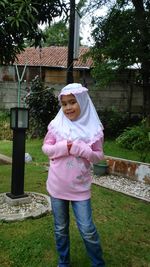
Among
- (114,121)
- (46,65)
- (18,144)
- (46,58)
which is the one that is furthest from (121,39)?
(46,58)

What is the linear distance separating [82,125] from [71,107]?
172mm

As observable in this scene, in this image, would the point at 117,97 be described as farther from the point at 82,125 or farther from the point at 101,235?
the point at 82,125

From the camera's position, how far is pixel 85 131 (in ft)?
10.5

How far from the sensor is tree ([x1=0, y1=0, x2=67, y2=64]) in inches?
154

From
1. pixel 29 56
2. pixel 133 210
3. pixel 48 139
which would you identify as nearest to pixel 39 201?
pixel 133 210

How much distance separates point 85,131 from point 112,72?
9.24 m

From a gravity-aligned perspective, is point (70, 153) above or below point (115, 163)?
above

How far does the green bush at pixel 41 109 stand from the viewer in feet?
43.1

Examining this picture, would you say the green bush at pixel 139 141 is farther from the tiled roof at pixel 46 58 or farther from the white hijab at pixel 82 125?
the tiled roof at pixel 46 58

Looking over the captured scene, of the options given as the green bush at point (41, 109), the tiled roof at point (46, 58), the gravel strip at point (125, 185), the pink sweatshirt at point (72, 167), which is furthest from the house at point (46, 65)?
the pink sweatshirt at point (72, 167)

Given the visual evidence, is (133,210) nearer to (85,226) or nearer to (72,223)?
(72,223)

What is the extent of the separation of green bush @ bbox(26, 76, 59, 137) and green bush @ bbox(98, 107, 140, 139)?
176cm

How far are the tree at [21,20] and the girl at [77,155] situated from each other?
1.19m

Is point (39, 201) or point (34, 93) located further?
point (34, 93)
